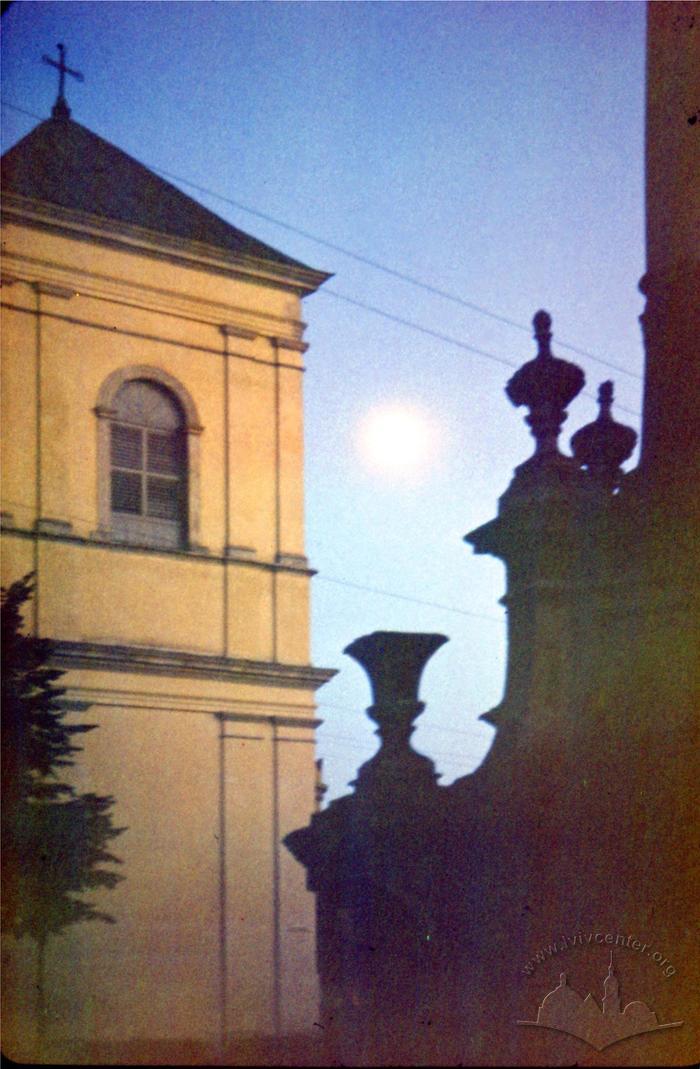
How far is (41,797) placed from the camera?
3340 millimetres

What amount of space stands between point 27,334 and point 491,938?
196 cm

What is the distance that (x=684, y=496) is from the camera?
391 cm

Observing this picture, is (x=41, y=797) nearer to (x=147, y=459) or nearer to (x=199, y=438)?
(x=147, y=459)

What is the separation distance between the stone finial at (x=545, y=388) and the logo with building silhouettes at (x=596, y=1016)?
1454 millimetres

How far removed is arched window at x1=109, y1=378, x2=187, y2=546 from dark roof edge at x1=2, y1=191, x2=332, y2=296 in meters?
0.39

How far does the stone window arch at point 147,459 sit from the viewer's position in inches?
139

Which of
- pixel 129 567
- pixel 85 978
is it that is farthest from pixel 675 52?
pixel 85 978

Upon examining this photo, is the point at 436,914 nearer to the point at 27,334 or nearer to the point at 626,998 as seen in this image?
the point at 626,998

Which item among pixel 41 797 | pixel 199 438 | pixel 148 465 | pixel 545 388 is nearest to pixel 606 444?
pixel 545 388

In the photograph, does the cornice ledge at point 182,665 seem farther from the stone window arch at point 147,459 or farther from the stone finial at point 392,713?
the stone window arch at point 147,459

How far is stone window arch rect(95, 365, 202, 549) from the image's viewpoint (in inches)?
139

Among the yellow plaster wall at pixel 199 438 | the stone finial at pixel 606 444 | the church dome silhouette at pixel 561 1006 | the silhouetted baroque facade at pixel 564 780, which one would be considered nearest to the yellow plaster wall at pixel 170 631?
the yellow plaster wall at pixel 199 438

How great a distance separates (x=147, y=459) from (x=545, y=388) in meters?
1.15

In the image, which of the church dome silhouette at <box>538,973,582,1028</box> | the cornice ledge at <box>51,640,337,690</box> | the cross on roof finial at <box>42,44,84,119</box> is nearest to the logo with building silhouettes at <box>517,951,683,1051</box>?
the church dome silhouette at <box>538,973,582,1028</box>
